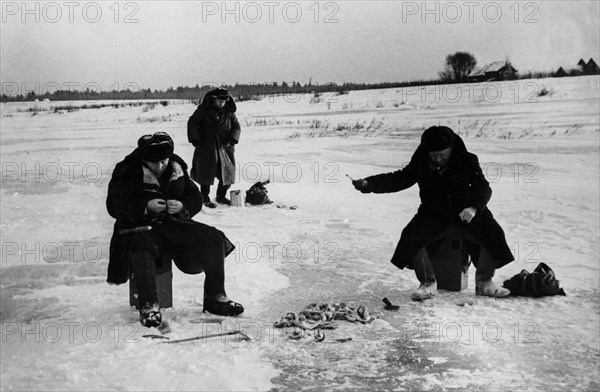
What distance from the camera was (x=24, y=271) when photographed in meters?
3.26

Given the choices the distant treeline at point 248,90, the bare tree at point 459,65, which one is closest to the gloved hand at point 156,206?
the distant treeline at point 248,90

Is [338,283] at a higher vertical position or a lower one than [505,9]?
lower

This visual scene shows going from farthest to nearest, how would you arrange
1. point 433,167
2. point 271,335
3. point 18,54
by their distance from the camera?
point 433,167, point 18,54, point 271,335

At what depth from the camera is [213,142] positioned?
15.7 ft

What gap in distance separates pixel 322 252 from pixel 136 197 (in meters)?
1.28

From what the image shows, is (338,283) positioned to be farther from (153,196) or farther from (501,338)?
(153,196)

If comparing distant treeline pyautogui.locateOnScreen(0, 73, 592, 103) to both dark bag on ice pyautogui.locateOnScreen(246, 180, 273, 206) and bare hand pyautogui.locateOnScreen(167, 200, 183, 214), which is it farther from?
dark bag on ice pyautogui.locateOnScreen(246, 180, 273, 206)

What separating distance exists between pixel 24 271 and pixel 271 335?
1.28 metres

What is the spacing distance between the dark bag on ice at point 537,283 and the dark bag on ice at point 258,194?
1.85 metres

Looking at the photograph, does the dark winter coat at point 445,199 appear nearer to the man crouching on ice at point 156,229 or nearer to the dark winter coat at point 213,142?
the man crouching on ice at point 156,229

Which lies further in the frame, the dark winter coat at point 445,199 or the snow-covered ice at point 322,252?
the dark winter coat at point 445,199

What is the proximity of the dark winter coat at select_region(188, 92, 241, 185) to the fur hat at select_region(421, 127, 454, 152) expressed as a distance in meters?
1.34

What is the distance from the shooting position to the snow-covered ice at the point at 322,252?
111 inches

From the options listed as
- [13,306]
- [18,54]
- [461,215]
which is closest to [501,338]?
[461,215]
